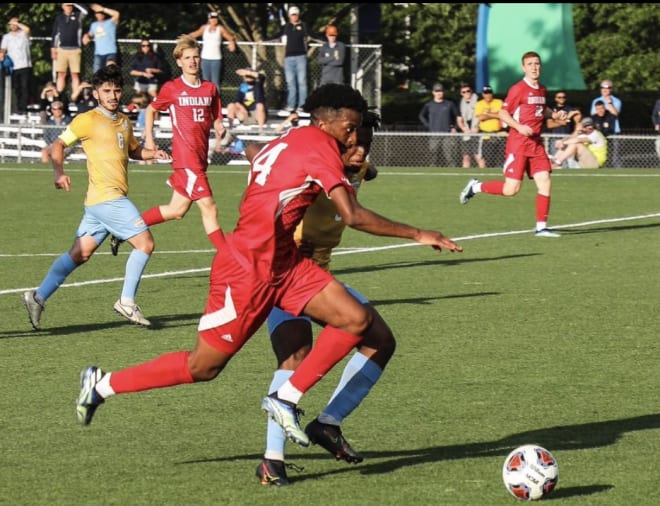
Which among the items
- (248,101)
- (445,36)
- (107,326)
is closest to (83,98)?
(248,101)

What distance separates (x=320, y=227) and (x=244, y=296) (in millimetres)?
846

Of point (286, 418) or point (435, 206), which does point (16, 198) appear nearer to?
point (435, 206)

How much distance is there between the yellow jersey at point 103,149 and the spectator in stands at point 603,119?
19.3 meters

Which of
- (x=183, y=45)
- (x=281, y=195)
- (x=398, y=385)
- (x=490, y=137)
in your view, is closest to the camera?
(x=281, y=195)

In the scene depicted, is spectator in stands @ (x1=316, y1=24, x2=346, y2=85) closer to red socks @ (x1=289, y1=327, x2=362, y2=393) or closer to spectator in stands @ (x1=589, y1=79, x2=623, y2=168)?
spectator in stands @ (x1=589, y1=79, x2=623, y2=168)

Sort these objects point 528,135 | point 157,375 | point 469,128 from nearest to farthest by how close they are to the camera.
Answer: point 157,375 → point 528,135 → point 469,128

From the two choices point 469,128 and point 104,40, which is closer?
point 104,40

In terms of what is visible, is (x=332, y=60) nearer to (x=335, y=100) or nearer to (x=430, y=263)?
(x=430, y=263)

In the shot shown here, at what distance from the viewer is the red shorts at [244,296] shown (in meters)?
6.73

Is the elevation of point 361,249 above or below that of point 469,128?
below

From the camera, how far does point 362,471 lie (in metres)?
7.15

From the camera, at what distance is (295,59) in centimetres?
3003

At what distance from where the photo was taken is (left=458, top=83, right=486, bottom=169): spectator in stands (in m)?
29.5

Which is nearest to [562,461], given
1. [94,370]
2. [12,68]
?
[94,370]
